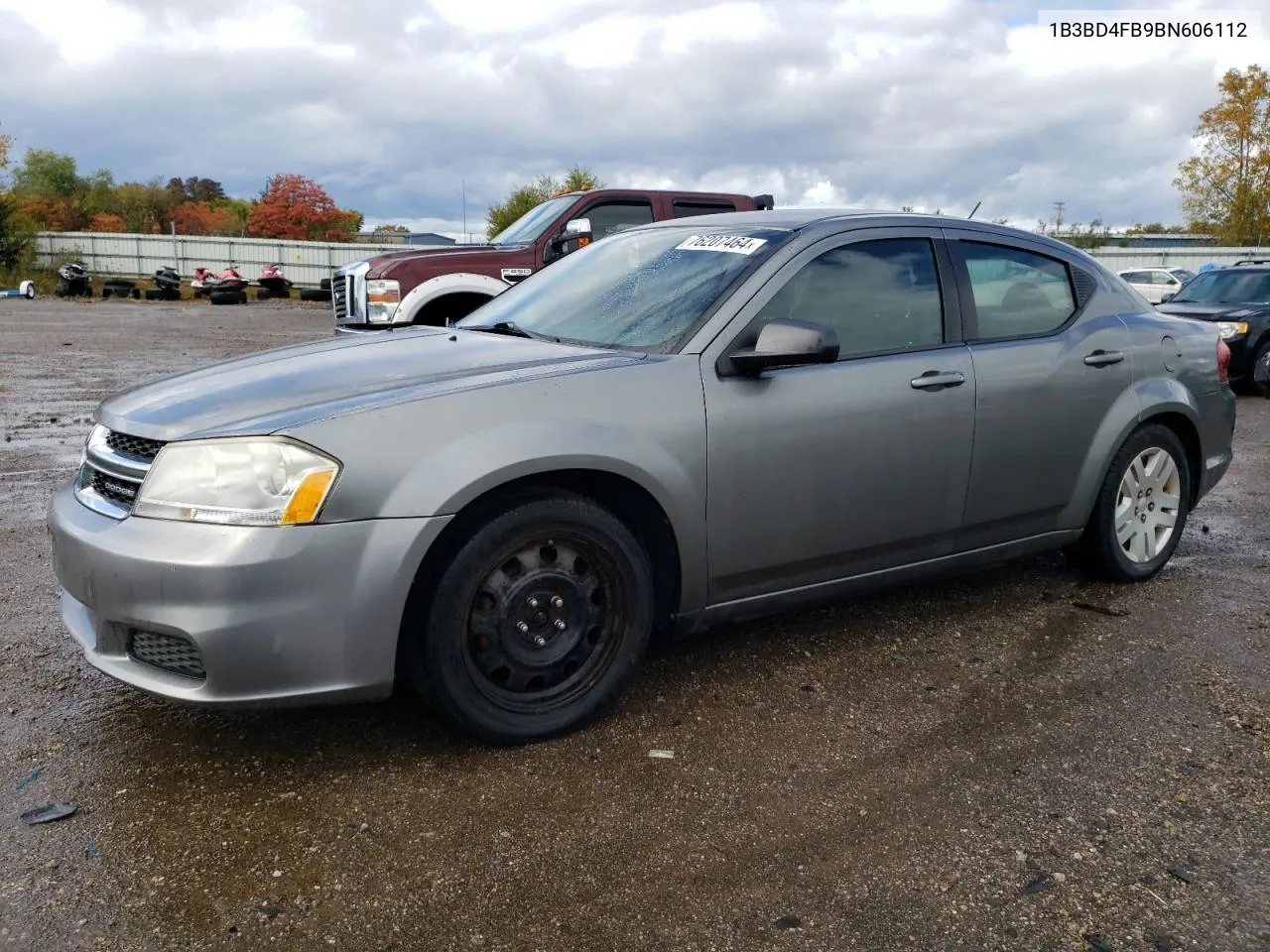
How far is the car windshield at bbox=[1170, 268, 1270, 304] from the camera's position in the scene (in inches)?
497

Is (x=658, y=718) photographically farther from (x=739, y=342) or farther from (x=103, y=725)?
(x=103, y=725)

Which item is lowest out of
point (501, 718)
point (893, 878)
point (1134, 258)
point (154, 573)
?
point (893, 878)

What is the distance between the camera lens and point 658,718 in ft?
11.0

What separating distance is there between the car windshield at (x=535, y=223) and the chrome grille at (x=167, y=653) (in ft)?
24.3

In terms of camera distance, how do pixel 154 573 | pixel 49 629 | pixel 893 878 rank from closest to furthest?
pixel 893 878 < pixel 154 573 < pixel 49 629

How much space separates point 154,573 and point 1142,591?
4.08 m

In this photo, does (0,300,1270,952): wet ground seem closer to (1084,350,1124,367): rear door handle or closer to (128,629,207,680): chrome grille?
(128,629,207,680): chrome grille

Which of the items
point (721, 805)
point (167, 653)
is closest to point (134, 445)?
point (167, 653)

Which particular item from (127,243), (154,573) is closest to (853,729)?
(154,573)

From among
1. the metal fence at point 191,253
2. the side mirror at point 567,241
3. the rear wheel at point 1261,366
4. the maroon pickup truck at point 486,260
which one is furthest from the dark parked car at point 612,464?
the metal fence at point 191,253

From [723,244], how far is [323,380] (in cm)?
156

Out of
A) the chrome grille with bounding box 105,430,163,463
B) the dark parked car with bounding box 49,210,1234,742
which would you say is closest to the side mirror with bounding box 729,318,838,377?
the dark parked car with bounding box 49,210,1234,742

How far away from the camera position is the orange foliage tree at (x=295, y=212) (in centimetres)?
6862

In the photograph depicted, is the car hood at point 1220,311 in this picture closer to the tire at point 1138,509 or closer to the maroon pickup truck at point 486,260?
the maroon pickup truck at point 486,260
